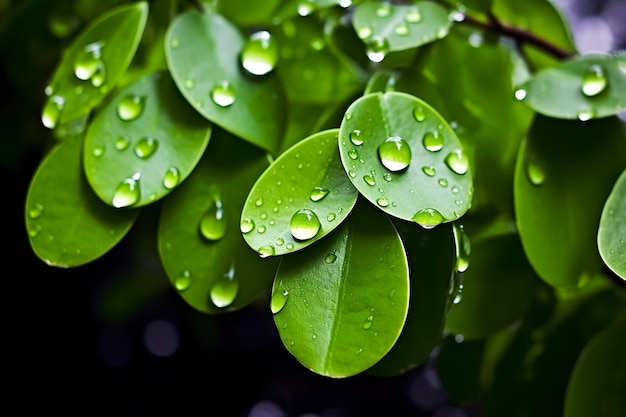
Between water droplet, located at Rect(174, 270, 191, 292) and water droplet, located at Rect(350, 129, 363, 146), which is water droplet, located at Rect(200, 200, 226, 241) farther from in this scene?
water droplet, located at Rect(350, 129, 363, 146)

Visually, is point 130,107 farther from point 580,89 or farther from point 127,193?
point 580,89

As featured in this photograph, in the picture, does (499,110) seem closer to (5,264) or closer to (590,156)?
(590,156)

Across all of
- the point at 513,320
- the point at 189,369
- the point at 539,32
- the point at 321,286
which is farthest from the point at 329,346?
the point at 189,369

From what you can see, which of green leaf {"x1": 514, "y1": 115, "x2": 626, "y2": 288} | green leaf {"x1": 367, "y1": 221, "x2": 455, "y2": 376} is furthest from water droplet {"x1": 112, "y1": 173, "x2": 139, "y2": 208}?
green leaf {"x1": 514, "y1": 115, "x2": 626, "y2": 288}

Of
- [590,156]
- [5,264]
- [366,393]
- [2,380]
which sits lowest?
[366,393]

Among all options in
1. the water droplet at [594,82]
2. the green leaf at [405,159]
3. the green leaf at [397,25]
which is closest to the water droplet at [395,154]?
the green leaf at [405,159]
